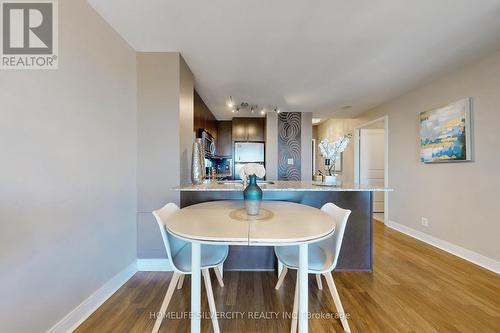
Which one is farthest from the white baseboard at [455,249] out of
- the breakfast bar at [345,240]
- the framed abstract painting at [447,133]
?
the breakfast bar at [345,240]

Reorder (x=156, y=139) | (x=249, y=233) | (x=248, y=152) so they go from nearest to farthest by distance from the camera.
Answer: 1. (x=249, y=233)
2. (x=156, y=139)
3. (x=248, y=152)

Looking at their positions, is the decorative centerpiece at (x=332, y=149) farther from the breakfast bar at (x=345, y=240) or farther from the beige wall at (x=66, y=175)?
A: the beige wall at (x=66, y=175)

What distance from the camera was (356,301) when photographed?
5.44 ft

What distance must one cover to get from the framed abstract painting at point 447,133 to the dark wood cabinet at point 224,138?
3.93m

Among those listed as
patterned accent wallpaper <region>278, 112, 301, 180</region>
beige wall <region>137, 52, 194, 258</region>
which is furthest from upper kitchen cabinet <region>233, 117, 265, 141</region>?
beige wall <region>137, 52, 194, 258</region>

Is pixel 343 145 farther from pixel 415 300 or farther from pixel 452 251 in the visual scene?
pixel 452 251

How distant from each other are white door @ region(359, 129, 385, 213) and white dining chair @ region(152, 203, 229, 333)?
4204 millimetres

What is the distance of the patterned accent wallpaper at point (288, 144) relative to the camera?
188 inches

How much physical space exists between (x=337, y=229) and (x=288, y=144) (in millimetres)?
3556

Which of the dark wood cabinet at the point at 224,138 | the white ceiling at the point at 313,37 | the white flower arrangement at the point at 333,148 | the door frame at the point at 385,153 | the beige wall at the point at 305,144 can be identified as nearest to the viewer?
the white ceiling at the point at 313,37

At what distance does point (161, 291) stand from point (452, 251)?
3468 mm

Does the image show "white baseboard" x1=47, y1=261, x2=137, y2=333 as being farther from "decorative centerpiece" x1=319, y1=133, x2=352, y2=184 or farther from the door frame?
the door frame

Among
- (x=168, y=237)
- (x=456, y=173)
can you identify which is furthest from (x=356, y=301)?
(x=456, y=173)

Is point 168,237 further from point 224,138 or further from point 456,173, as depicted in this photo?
point 224,138
